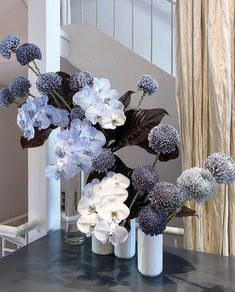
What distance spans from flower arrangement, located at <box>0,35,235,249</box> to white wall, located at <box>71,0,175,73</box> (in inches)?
51.6

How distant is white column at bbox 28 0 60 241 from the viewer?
3.48 feet

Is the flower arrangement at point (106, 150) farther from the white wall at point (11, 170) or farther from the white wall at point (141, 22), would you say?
the white wall at point (11, 170)

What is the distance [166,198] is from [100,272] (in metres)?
0.30

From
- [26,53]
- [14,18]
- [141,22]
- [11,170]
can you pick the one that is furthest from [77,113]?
[11,170]

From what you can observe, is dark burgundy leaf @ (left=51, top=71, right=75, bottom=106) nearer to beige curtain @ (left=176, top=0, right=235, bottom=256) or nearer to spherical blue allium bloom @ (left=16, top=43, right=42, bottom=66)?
spherical blue allium bloom @ (left=16, top=43, right=42, bottom=66)

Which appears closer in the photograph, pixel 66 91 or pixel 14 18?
pixel 66 91

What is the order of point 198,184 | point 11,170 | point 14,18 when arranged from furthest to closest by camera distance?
point 11,170 < point 14,18 < point 198,184

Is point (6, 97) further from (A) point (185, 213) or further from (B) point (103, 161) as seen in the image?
(A) point (185, 213)

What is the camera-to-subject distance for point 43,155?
1.06 m

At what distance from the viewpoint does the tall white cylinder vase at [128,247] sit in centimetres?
83

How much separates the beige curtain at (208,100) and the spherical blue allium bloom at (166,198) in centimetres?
46

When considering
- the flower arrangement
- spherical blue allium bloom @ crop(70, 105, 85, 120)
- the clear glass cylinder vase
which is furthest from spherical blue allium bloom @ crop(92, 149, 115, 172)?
the clear glass cylinder vase

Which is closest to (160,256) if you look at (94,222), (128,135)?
(94,222)

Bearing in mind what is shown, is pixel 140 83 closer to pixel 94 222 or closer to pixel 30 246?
pixel 94 222
